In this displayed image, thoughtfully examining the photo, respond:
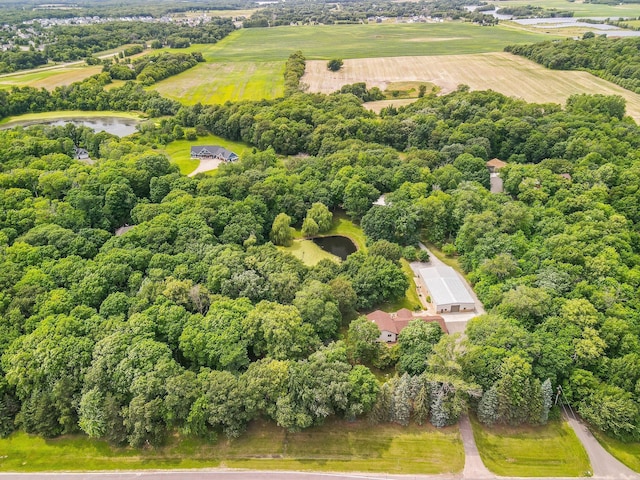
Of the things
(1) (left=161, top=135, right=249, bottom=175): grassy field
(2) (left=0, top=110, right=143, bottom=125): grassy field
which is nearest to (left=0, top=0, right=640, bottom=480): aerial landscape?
(1) (left=161, top=135, right=249, bottom=175): grassy field

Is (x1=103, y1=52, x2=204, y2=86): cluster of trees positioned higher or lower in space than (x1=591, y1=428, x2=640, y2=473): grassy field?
higher

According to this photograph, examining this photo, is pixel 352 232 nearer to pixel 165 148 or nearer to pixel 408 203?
pixel 408 203

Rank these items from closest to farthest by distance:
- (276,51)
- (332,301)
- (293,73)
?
(332,301)
(293,73)
(276,51)

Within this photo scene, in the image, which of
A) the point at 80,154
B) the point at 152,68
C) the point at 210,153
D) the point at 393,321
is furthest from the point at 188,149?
the point at 393,321

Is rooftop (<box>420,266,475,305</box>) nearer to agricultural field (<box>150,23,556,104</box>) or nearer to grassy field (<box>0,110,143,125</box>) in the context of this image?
agricultural field (<box>150,23,556,104</box>)

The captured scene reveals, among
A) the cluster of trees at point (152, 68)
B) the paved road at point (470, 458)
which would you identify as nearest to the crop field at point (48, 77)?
the cluster of trees at point (152, 68)

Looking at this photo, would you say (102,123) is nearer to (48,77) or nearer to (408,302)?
(48,77)

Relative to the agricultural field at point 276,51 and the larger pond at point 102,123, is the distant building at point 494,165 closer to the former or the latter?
the agricultural field at point 276,51
